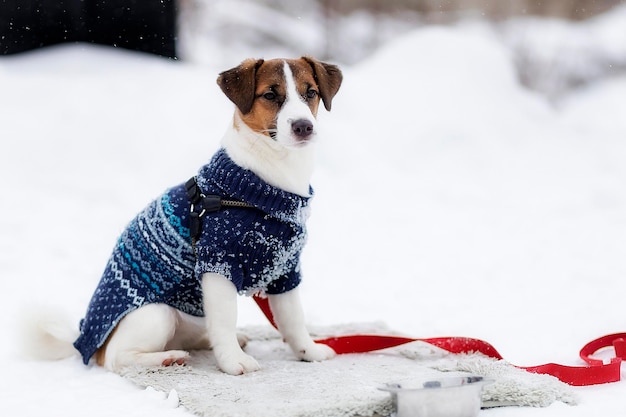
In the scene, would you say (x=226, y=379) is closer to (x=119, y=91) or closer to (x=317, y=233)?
(x=317, y=233)

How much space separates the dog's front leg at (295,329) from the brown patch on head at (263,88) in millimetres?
699

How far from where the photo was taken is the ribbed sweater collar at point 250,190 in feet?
9.36

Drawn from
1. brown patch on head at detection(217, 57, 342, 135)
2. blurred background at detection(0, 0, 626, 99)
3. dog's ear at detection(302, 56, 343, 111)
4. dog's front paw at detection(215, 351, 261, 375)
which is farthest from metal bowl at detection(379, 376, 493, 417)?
blurred background at detection(0, 0, 626, 99)

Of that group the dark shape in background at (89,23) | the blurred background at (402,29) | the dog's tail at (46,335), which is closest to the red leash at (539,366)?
the dog's tail at (46,335)

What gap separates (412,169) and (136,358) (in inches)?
185

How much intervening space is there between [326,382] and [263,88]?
44.3 inches

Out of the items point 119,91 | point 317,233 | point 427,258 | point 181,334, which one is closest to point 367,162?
point 317,233

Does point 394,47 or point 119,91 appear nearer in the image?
point 119,91

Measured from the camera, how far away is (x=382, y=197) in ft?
21.3

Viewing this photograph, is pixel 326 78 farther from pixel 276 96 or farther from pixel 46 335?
pixel 46 335

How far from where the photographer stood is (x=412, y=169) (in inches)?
283

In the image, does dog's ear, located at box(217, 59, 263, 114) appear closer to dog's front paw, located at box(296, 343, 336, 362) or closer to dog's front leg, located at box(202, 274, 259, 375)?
dog's front leg, located at box(202, 274, 259, 375)

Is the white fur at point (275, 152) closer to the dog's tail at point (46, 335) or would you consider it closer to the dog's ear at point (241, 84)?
the dog's ear at point (241, 84)

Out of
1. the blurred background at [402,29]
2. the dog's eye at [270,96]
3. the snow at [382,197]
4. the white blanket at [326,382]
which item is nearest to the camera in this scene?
the white blanket at [326,382]
